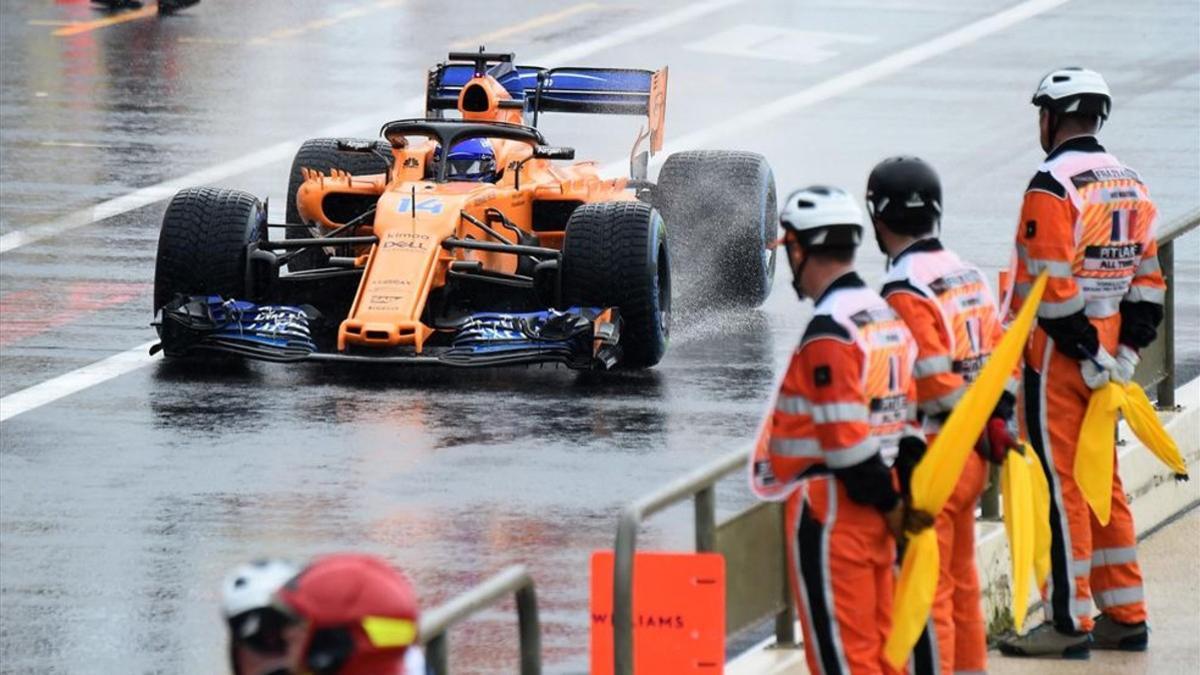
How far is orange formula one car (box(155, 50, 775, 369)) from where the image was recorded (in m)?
15.5

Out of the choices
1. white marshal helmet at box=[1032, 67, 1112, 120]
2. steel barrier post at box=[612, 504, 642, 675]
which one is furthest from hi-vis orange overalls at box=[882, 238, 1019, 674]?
white marshal helmet at box=[1032, 67, 1112, 120]

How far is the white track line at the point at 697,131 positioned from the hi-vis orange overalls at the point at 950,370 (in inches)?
296

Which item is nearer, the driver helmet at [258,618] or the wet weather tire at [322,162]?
the driver helmet at [258,618]

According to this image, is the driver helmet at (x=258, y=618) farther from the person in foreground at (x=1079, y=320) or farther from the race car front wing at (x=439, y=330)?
the race car front wing at (x=439, y=330)

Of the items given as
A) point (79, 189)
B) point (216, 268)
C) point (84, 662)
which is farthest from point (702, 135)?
point (84, 662)

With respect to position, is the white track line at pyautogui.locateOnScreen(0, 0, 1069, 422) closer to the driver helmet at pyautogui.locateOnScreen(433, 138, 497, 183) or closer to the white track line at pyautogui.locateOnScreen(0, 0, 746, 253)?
the white track line at pyautogui.locateOnScreen(0, 0, 746, 253)

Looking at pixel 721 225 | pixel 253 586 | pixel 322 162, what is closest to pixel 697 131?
pixel 322 162

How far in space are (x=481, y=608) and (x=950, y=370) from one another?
230cm

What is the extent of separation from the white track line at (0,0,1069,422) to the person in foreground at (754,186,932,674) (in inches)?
307

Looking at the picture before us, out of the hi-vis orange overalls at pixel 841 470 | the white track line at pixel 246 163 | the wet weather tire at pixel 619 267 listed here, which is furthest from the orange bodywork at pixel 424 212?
the hi-vis orange overalls at pixel 841 470

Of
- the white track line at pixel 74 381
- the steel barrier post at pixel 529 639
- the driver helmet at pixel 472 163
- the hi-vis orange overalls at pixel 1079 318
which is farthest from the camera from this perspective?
the driver helmet at pixel 472 163

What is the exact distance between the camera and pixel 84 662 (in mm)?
10516

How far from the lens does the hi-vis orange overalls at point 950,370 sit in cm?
→ 852

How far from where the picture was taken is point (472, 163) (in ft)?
56.3
